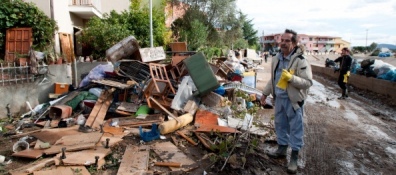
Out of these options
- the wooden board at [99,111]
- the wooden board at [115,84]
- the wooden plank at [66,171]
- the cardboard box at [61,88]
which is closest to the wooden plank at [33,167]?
the wooden plank at [66,171]

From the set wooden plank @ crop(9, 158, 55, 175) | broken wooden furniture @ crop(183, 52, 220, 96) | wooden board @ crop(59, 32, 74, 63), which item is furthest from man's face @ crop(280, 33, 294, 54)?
wooden board @ crop(59, 32, 74, 63)

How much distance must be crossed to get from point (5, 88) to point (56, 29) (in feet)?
Answer: 15.6

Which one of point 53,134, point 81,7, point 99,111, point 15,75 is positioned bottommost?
point 53,134

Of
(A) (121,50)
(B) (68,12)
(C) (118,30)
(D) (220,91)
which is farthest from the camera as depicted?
(B) (68,12)

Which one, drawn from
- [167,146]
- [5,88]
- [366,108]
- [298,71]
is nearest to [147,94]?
[167,146]

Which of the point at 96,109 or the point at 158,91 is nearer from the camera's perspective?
the point at 96,109

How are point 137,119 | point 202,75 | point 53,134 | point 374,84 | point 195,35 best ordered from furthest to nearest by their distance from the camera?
point 195,35 < point 374,84 < point 202,75 < point 137,119 < point 53,134

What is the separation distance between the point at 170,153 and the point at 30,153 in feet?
6.88

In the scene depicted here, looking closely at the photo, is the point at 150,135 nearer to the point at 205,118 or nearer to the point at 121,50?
the point at 205,118

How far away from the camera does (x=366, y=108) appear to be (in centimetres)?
805

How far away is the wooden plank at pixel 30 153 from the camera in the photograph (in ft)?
13.4

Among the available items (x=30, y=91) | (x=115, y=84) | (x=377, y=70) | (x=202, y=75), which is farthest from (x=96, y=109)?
(x=377, y=70)

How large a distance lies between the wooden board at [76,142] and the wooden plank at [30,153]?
10 centimetres

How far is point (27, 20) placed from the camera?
951 cm
